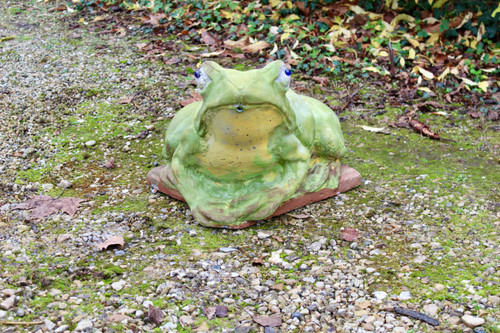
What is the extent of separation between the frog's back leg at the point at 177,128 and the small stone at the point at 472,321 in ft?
6.25

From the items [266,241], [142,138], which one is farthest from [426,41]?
[266,241]

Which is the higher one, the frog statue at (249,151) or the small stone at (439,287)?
the frog statue at (249,151)

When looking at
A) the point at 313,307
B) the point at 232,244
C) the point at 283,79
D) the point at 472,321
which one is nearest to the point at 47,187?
the point at 232,244

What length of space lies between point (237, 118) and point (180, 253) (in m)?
0.84

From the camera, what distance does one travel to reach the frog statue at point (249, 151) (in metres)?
3.02

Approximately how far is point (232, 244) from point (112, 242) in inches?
27.2

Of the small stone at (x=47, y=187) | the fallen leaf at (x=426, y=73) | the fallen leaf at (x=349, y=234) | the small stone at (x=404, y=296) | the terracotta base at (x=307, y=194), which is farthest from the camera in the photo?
the fallen leaf at (x=426, y=73)

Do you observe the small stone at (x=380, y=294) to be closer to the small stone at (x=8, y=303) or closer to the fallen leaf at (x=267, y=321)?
the fallen leaf at (x=267, y=321)

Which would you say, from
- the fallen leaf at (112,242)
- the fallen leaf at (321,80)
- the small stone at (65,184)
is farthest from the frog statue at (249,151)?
the fallen leaf at (321,80)

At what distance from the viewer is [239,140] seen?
3178mm

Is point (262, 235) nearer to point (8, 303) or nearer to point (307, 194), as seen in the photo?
point (307, 194)

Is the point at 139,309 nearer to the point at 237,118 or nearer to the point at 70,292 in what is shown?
the point at 70,292

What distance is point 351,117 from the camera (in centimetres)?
502

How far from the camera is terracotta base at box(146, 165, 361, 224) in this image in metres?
3.54
